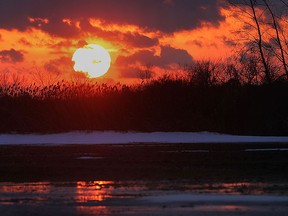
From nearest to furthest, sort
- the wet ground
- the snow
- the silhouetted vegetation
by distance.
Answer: the wet ground → the snow → the silhouetted vegetation

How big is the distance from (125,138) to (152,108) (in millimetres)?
4915

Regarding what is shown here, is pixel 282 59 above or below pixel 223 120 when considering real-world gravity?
above

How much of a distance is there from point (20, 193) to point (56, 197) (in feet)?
3.46

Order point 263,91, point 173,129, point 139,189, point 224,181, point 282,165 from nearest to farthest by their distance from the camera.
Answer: point 139,189 → point 224,181 → point 282,165 → point 173,129 → point 263,91

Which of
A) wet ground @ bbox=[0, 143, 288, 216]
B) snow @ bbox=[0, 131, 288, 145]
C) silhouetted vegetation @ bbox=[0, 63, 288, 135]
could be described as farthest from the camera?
silhouetted vegetation @ bbox=[0, 63, 288, 135]

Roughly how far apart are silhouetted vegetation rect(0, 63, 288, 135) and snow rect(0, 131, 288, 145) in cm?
146

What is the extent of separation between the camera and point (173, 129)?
1270 inches

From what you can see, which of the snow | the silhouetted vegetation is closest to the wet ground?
the snow

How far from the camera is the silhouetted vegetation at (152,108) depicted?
107 ft

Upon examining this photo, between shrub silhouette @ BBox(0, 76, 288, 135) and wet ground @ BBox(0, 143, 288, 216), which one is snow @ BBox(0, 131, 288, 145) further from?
wet ground @ BBox(0, 143, 288, 216)

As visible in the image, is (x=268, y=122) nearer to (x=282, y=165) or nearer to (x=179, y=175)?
(x=282, y=165)

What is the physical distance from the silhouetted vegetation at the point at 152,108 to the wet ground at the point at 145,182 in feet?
36.8

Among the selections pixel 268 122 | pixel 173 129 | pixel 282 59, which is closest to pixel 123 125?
pixel 173 129

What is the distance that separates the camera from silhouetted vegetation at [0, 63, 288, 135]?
32.5m
